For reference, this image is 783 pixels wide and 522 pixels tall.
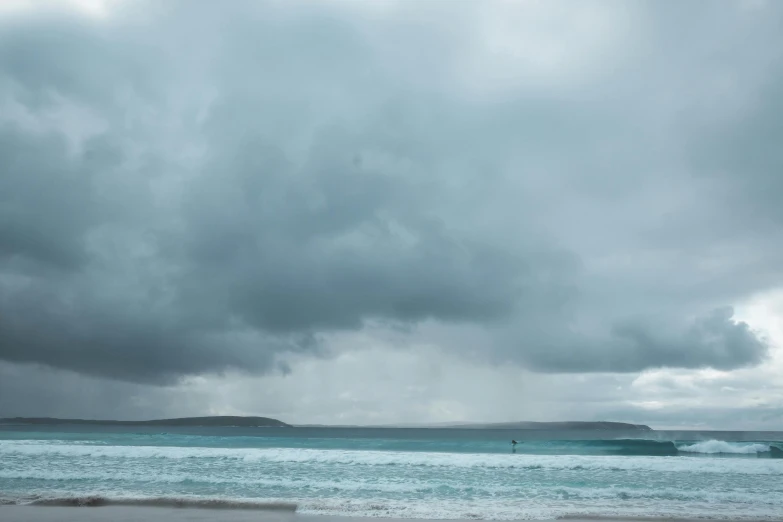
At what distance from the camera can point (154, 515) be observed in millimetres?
14883

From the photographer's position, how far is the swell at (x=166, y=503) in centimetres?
1644

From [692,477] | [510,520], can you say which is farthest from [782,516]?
[692,477]

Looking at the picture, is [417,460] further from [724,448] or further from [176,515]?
[724,448]

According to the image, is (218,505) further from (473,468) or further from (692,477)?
(692,477)

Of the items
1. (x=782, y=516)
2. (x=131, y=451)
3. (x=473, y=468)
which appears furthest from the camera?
(x=131, y=451)

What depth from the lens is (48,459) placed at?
98.0 feet

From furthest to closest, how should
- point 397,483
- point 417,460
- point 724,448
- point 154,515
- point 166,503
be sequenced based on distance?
point 724,448 → point 417,460 → point 397,483 → point 166,503 → point 154,515

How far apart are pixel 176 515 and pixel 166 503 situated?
2151 millimetres

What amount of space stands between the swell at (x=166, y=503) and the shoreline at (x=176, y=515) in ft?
0.19

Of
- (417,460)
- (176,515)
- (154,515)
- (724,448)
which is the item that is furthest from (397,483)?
(724,448)

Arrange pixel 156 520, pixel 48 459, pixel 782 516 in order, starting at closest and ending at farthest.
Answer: pixel 156 520, pixel 782 516, pixel 48 459

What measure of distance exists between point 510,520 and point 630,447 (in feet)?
141

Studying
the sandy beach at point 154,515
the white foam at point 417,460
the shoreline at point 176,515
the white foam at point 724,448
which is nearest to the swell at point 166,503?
the shoreline at point 176,515

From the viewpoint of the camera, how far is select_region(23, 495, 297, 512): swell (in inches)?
647
